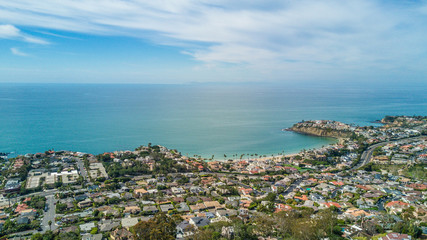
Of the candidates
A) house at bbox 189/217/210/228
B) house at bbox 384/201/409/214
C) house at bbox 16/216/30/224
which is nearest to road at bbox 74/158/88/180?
house at bbox 16/216/30/224

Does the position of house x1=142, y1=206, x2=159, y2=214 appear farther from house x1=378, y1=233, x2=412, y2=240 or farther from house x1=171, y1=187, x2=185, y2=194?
house x1=378, y1=233, x2=412, y2=240

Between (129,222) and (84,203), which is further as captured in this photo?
Result: (84,203)

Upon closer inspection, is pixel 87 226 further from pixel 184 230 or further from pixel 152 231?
pixel 152 231

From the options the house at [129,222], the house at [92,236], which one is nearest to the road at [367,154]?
the house at [129,222]

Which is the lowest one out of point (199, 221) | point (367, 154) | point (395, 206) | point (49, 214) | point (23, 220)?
point (49, 214)

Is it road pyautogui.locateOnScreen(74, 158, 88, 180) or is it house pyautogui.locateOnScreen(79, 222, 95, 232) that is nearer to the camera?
house pyautogui.locateOnScreen(79, 222, 95, 232)

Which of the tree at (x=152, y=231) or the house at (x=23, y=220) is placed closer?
the tree at (x=152, y=231)

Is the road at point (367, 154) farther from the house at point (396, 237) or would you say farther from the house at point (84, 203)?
the house at point (84, 203)

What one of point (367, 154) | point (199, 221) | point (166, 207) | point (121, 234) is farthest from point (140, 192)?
point (367, 154)

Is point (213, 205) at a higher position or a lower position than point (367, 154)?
lower
